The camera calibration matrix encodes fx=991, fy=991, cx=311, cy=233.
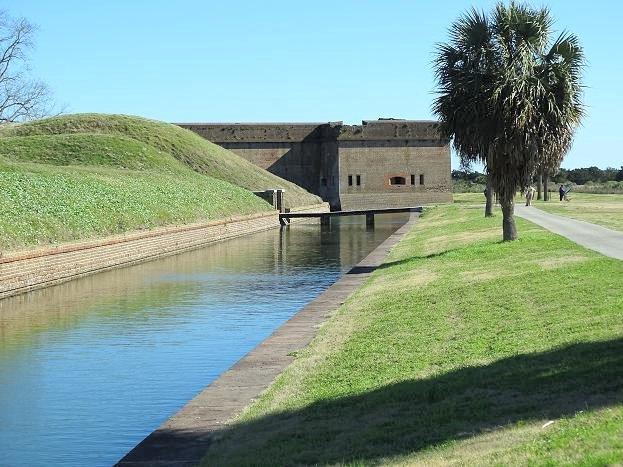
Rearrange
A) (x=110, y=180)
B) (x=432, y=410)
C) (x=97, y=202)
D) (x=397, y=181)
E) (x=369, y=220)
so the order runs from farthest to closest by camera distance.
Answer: (x=397, y=181)
(x=369, y=220)
(x=110, y=180)
(x=97, y=202)
(x=432, y=410)

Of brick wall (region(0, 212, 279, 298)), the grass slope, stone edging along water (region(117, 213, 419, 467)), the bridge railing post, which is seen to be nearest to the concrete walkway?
stone edging along water (region(117, 213, 419, 467))

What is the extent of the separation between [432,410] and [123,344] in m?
8.30

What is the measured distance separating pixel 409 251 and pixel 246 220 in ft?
80.9

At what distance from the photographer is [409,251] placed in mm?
25953

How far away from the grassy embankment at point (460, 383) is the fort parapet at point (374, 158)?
63540 mm

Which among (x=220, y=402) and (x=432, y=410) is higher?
(x=432, y=410)

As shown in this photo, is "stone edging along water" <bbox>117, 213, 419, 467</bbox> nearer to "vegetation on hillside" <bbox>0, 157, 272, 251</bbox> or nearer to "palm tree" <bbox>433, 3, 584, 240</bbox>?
"palm tree" <bbox>433, 3, 584, 240</bbox>

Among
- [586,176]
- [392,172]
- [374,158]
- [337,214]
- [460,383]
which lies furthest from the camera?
[586,176]

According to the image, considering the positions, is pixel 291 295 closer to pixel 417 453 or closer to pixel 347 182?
pixel 417 453

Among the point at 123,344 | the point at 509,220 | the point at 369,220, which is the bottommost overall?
the point at 123,344

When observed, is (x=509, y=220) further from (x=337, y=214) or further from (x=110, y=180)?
(x=337, y=214)

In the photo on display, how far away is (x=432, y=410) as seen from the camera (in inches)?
307

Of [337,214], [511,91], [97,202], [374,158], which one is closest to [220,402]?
[511,91]

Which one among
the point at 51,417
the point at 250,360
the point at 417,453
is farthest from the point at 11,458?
the point at 417,453
